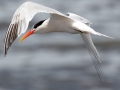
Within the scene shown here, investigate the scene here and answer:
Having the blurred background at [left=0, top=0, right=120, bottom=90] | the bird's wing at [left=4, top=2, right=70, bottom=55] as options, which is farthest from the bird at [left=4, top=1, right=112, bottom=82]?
the blurred background at [left=0, top=0, right=120, bottom=90]

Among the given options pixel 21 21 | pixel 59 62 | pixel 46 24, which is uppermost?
pixel 59 62

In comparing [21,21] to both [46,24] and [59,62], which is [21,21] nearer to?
[46,24]

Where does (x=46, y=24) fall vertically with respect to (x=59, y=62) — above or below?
below

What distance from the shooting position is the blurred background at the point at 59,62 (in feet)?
39.2

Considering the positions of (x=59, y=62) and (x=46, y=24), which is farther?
(x=59, y=62)

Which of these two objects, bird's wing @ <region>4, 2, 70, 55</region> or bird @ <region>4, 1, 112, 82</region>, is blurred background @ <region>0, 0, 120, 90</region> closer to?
bird @ <region>4, 1, 112, 82</region>

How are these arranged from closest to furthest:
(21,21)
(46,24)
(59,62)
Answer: (21,21) < (46,24) < (59,62)

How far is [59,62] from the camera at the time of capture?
12766mm

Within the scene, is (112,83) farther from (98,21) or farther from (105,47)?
(98,21)

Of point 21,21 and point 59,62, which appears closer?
point 21,21

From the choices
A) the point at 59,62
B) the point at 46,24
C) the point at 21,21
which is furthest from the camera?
the point at 59,62

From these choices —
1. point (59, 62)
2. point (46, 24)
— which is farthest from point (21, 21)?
point (59, 62)

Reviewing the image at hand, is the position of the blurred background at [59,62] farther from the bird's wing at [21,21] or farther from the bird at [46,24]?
the bird's wing at [21,21]

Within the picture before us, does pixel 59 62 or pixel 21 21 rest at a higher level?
pixel 59 62
